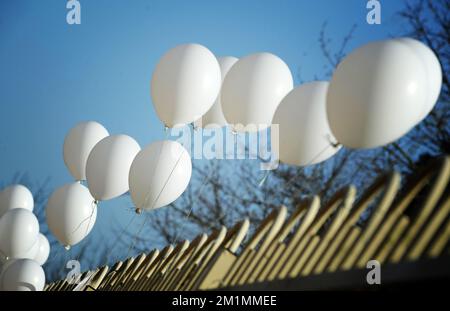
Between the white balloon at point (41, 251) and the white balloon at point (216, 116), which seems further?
the white balloon at point (41, 251)

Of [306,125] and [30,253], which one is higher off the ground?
[306,125]

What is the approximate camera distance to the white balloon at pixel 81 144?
4439mm

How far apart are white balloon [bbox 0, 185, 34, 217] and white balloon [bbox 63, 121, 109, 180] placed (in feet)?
3.37

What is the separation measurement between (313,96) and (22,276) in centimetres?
206

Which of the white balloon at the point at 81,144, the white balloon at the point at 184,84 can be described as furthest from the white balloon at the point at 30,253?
the white balloon at the point at 184,84

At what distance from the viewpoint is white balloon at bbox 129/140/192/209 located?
331 cm

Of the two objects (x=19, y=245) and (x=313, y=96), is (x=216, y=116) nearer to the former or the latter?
(x=313, y=96)

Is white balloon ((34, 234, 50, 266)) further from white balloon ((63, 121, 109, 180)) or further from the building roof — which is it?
the building roof

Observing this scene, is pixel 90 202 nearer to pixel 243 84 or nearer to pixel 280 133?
pixel 243 84

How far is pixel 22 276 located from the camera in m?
3.83

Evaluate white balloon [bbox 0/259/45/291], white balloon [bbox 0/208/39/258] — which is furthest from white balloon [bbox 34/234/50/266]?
white balloon [bbox 0/259/45/291]

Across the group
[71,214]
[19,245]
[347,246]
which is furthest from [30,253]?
[347,246]

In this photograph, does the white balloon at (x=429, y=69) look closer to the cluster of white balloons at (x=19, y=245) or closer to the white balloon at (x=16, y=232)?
the cluster of white balloons at (x=19, y=245)
